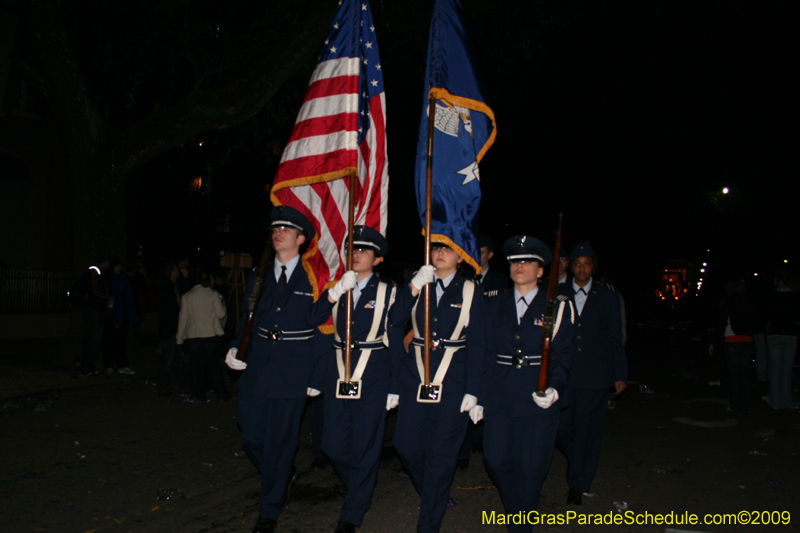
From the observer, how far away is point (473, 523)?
189 inches

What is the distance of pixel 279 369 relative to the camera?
470 centimetres

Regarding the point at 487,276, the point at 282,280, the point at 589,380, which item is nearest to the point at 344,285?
the point at 282,280

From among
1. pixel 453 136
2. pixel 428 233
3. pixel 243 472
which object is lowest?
pixel 243 472

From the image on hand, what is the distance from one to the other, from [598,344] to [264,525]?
297 cm

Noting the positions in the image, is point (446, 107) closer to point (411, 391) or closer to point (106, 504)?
point (411, 391)

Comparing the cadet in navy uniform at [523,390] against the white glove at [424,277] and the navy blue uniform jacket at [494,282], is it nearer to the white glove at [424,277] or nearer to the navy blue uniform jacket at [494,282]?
the white glove at [424,277]

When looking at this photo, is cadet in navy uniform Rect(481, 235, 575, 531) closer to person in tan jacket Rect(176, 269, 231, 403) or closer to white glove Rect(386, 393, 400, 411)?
white glove Rect(386, 393, 400, 411)

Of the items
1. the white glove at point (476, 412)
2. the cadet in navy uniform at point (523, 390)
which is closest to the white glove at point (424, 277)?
the cadet in navy uniform at point (523, 390)

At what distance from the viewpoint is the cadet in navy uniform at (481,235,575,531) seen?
170 inches

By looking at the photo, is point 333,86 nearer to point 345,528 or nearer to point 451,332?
point 451,332

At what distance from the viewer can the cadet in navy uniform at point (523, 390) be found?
4309 millimetres

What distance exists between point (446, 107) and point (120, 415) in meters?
5.61

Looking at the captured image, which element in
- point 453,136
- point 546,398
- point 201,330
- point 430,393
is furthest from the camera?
point 201,330

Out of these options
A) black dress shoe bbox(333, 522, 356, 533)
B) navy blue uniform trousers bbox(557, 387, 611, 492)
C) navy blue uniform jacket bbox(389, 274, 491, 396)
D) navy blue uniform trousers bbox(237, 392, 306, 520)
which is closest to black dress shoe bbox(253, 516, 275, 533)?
navy blue uniform trousers bbox(237, 392, 306, 520)
